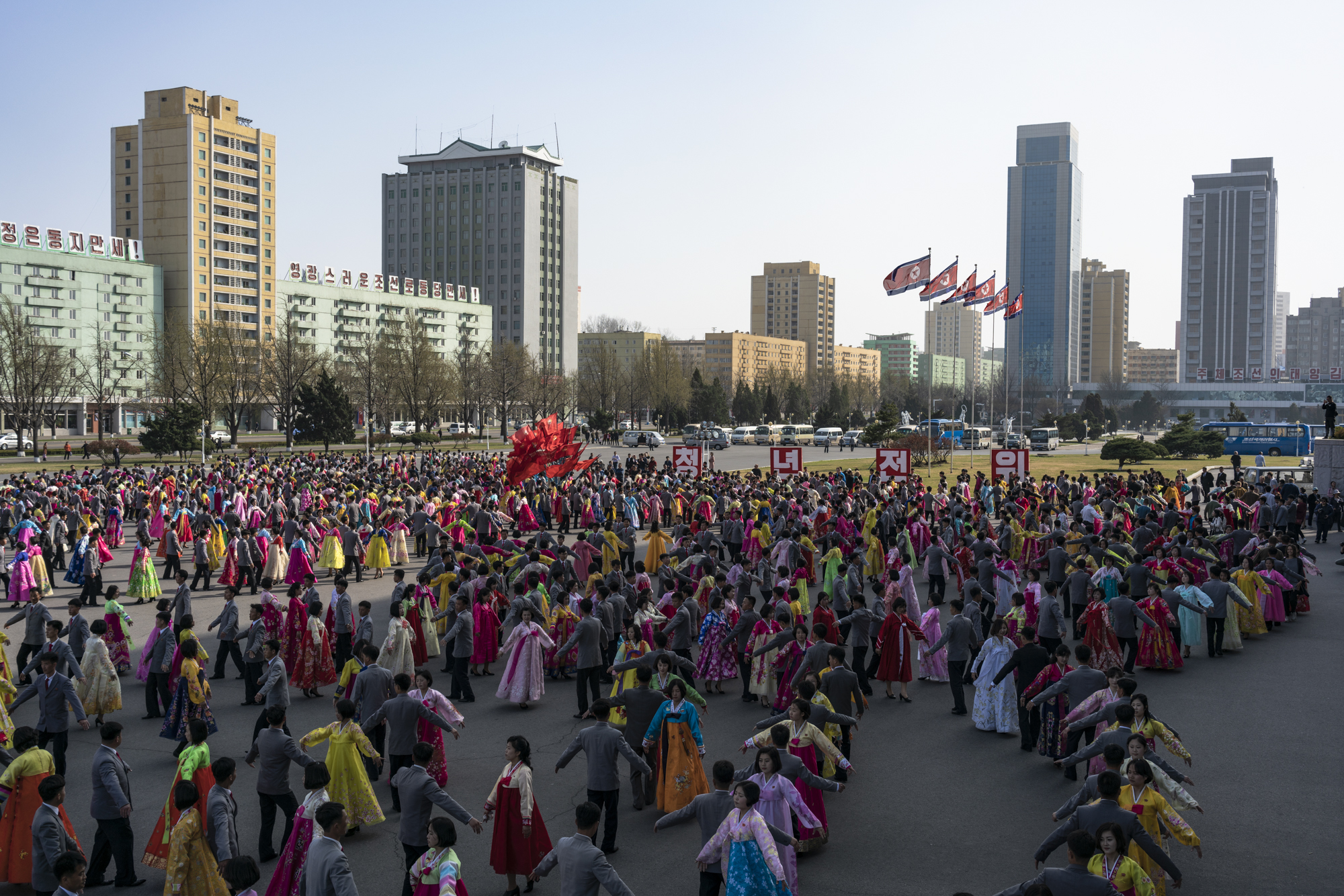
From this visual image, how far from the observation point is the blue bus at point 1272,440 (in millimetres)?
56375

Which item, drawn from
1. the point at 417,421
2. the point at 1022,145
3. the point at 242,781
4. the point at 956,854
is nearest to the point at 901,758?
the point at 956,854

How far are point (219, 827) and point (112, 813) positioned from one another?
1.18m

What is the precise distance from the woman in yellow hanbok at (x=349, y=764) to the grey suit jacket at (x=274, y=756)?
0.58ft

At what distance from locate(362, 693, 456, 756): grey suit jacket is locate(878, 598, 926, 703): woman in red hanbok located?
19.3ft

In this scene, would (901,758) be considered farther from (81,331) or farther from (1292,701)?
(81,331)

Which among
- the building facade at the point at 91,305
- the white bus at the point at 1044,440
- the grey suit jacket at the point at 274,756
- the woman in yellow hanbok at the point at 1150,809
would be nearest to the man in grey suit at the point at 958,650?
the woman in yellow hanbok at the point at 1150,809

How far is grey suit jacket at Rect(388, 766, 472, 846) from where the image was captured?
648 centimetres

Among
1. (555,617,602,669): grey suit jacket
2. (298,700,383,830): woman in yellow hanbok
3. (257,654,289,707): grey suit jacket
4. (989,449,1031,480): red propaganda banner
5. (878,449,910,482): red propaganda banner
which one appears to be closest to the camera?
(298,700,383,830): woman in yellow hanbok

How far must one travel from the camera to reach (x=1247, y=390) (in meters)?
131

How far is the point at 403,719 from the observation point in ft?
26.1

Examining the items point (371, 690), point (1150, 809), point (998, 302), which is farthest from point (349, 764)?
point (998, 302)

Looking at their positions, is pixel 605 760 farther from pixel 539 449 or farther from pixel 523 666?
pixel 539 449

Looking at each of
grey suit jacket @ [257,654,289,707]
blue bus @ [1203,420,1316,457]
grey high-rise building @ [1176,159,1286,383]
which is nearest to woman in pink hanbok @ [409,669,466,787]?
grey suit jacket @ [257,654,289,707]

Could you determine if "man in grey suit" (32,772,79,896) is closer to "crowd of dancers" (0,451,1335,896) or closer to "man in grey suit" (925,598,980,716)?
"crowd of dancers" (0,451,1335,896)
